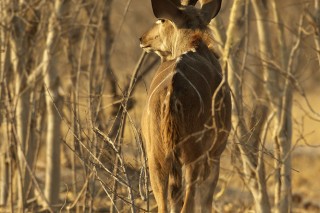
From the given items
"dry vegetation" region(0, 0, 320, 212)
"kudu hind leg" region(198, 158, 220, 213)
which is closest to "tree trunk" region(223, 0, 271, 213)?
"dry vegetation" region(0, 0, 320, 212)

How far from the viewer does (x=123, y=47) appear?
17.2 meters

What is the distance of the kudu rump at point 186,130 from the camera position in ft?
20.5

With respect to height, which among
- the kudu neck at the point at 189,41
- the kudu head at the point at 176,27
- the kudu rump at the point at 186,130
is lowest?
the kudu rump at the point at 186,130

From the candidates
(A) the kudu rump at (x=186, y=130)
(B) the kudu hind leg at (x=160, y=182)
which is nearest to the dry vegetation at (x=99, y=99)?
(A) the kudu rump at (x=186, y=130)

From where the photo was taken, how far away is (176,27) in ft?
24.0

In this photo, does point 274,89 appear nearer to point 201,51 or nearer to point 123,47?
point 201,51

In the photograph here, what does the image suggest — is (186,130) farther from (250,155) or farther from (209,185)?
(250,155)

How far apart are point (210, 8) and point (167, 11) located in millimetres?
352

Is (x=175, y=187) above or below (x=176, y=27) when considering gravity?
below

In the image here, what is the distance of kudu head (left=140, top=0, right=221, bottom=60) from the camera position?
23.6 ft

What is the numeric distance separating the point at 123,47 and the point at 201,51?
10.3m

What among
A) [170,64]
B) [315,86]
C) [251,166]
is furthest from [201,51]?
[315,86]

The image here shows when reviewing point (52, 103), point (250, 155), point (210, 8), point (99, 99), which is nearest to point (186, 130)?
point (210, 8)

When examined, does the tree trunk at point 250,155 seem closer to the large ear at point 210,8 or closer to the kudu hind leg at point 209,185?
the large ear at point 210,8
